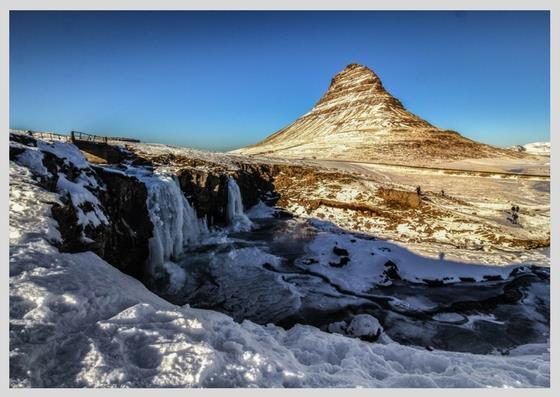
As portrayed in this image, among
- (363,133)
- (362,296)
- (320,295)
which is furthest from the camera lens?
(363,133)

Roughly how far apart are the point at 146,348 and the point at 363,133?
274 ft

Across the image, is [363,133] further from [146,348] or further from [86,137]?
[146,348]

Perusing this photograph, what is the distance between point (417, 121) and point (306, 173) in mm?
66577

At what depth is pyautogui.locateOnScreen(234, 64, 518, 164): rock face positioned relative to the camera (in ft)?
217

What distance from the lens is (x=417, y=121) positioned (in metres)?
90.1

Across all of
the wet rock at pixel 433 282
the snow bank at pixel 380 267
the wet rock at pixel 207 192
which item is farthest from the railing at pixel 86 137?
the wet rock at pixel 433 282

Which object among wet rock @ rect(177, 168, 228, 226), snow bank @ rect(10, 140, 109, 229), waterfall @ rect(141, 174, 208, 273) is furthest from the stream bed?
snow bank @ rect(10, 140, 109, 229)

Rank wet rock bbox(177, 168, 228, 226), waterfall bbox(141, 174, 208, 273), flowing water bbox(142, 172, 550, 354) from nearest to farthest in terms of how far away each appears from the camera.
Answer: flowing water bbox(142, 172, 550, 354)
waterfall bbox(141, 174, 208, 273)
wet rock bbox(177, 168, 228, 226)

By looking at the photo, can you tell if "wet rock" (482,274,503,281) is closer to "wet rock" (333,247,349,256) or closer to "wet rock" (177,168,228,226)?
"wet rock" (333,247,349,256)

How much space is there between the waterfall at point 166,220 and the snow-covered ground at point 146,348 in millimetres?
8277

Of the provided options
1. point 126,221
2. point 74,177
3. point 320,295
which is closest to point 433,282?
point 320,295

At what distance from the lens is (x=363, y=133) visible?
273ft

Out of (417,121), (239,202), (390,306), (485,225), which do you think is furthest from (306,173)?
(417,121)

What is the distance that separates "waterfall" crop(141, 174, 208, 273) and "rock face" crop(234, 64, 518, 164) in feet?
146
